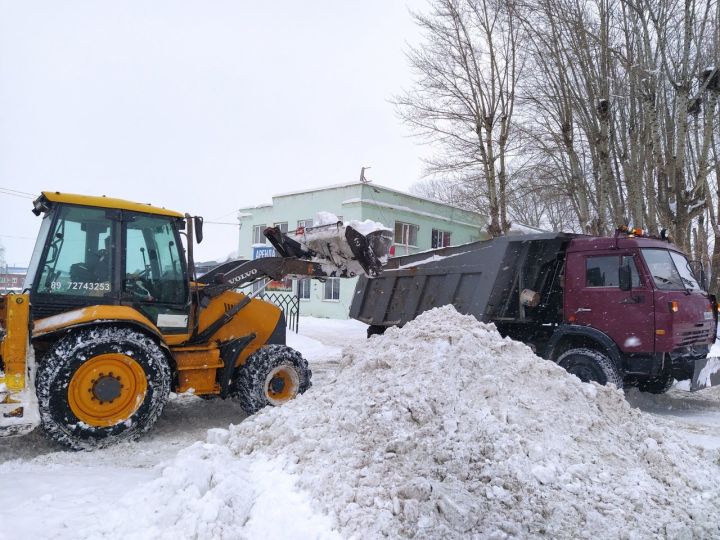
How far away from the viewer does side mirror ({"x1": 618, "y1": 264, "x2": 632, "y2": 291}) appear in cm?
721

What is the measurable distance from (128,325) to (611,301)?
5887mm

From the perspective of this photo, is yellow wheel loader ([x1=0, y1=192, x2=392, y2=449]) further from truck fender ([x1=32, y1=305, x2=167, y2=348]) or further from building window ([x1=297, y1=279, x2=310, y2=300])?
building window ([x1=297, y1=279, x2=310, y2=300])

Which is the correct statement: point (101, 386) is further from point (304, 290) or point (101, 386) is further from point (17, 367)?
point (304, 290)

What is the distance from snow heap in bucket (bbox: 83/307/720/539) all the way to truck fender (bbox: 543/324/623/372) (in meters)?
2.23

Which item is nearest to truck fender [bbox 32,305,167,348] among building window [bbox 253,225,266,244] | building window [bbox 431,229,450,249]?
building window [bbox 253,225,266,244]

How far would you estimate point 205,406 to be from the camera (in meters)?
7.30

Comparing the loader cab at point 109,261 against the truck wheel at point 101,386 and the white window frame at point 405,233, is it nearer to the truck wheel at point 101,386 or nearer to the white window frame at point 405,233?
the truck wheel at point 101,386

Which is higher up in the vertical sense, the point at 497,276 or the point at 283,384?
the point at 497,276

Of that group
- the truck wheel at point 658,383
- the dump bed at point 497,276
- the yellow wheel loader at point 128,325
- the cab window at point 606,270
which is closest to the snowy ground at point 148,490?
the yellow wheel loader at point 128,325

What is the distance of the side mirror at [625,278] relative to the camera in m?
7.21

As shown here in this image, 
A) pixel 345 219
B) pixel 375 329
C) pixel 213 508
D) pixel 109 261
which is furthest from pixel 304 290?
pixel 213 508

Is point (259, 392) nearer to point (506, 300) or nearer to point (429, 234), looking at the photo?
point (506, 300)

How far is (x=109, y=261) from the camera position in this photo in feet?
18.9

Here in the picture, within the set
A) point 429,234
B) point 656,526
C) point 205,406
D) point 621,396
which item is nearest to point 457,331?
point 621,396
